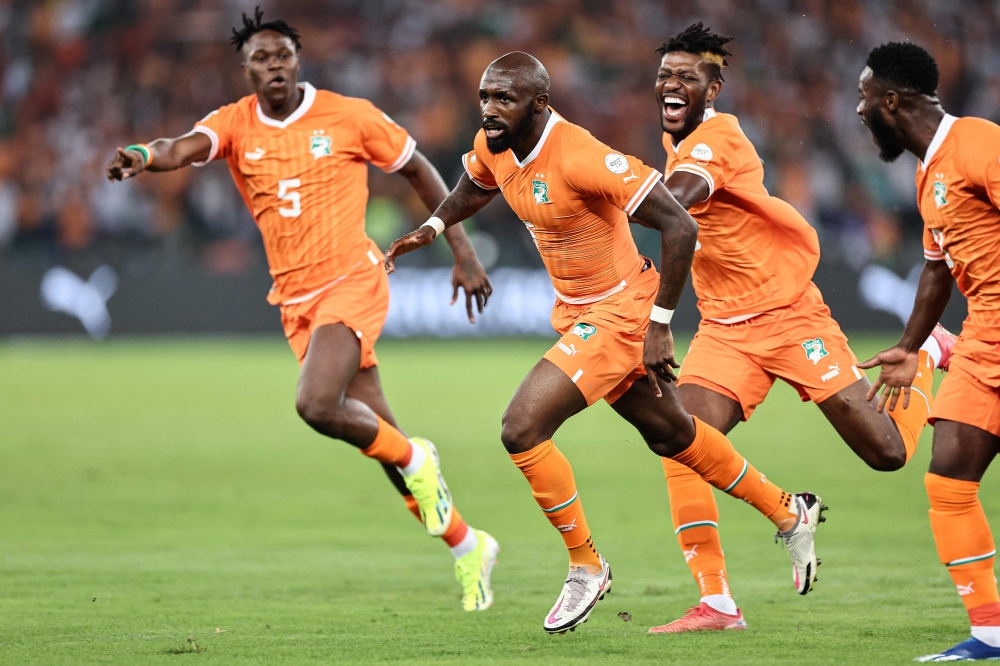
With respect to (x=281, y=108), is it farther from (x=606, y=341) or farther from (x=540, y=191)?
(x=606, y=341)

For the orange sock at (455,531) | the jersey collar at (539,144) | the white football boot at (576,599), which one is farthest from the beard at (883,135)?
the orange sock at (455,531)

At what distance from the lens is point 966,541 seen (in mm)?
4699

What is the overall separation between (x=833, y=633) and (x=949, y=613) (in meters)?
0.76

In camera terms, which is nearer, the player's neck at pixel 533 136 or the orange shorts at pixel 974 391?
the orange shorts at pixel 974 391

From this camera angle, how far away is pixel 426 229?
5.70 metres

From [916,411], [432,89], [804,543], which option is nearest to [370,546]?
[804,543]

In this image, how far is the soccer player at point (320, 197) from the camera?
22.0 ft

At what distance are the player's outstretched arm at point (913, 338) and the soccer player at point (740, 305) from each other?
1.06m

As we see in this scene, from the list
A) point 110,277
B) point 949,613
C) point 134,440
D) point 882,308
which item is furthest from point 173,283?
point 949,613

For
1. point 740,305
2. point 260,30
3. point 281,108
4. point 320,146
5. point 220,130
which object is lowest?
point 740,305

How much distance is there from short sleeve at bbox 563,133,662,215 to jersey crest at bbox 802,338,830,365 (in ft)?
4.61

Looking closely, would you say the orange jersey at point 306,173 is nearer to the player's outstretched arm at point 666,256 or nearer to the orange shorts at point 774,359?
the orange shorts at point 774,359

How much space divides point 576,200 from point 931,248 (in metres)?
1.46

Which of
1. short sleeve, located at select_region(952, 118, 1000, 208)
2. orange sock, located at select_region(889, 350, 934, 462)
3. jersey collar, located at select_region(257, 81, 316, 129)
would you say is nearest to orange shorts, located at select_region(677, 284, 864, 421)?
orange sock, located at select_region(889, 350, 934, 462)
